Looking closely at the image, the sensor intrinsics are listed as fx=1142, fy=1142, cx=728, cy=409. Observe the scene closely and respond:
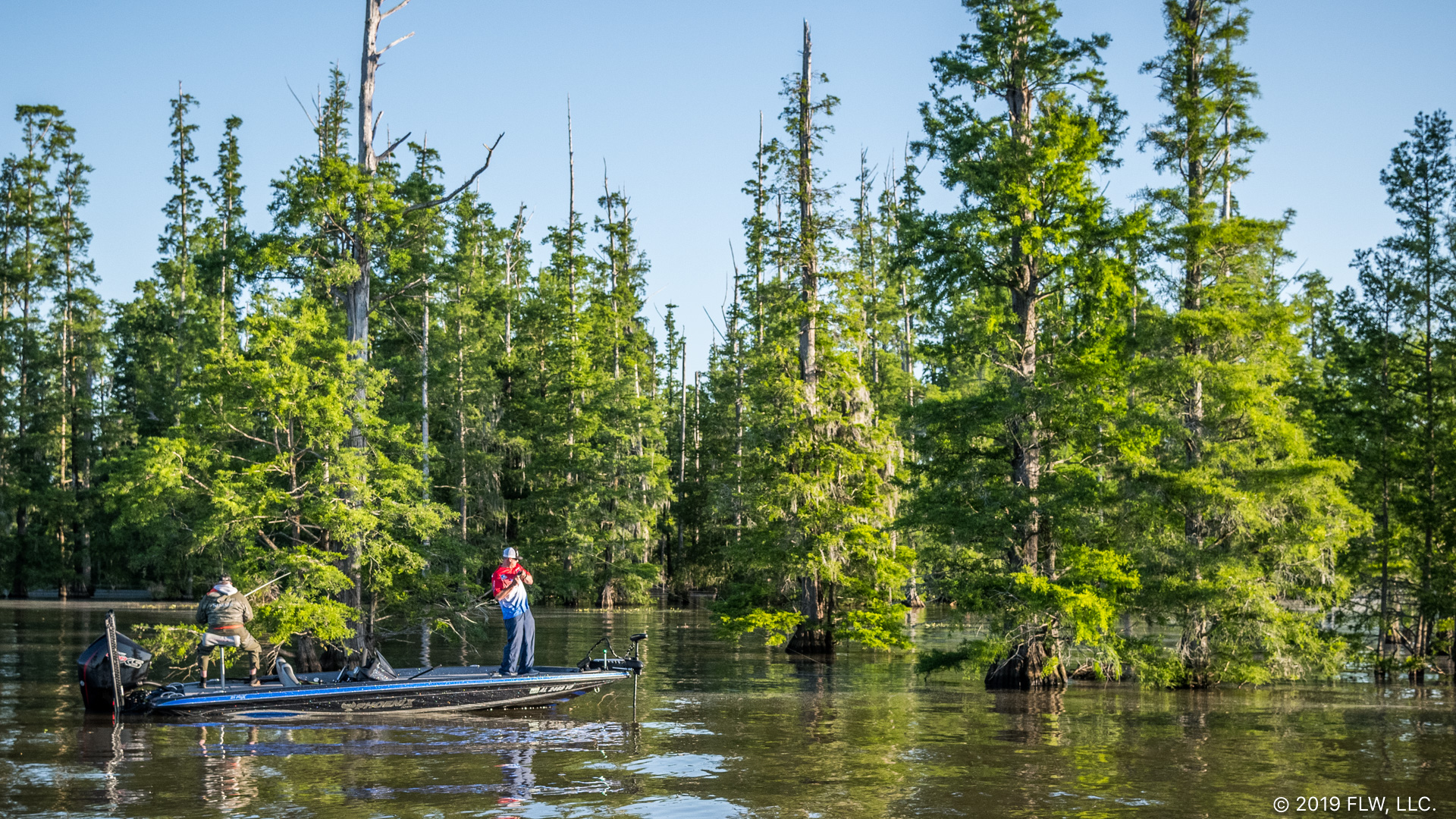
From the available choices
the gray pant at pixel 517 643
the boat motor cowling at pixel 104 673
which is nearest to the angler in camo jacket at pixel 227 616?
the boat motor cowling at pixel 104 673

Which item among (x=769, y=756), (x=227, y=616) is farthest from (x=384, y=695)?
(x=769, y=756)

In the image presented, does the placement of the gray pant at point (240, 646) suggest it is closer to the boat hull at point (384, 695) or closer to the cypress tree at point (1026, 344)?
the boat hull at point (384, 695)

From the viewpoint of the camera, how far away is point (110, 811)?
10.5m

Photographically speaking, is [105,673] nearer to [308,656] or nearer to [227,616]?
[227,616]

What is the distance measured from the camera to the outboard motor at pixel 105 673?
53.1ft

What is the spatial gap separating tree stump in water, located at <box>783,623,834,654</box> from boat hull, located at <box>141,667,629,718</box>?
11641 millimetres

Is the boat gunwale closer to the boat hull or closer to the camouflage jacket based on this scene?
the boat hull

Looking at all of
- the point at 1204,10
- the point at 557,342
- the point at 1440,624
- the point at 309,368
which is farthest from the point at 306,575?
the point at 557,342

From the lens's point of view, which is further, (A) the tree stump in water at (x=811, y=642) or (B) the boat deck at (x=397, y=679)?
(A) the tree stump in water at (x=811, y=642)

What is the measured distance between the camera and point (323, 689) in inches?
629

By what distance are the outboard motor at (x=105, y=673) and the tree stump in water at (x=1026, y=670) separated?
14.2 meters

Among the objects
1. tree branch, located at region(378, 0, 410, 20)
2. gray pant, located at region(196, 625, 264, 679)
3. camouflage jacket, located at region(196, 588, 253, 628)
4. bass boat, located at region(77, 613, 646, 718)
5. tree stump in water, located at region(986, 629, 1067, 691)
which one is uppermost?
tree branch, located at region(378, 0, 410, 20)

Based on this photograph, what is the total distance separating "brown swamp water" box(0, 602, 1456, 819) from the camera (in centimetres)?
1116

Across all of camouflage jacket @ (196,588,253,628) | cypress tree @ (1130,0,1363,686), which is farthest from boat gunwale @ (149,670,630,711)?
cypress tree @ (1130,0,1363,686)
